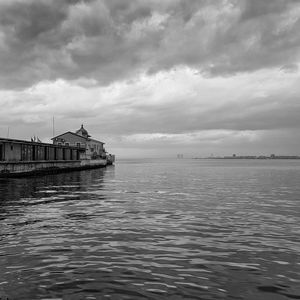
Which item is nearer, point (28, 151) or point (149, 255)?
point (149, 255)

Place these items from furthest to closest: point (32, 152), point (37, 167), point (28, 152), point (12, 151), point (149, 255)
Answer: point (32, 152)
point (28, 152)
point (37, 167)
point (12, 151)
point (149, 255)

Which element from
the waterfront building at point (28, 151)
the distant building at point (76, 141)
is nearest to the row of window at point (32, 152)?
the waterfront building at point (28, 151)

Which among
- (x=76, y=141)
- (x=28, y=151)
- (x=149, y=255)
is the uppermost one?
(x=76, y=141)

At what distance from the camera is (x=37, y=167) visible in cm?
5356

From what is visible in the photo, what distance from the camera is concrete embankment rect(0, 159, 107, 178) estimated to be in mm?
44278

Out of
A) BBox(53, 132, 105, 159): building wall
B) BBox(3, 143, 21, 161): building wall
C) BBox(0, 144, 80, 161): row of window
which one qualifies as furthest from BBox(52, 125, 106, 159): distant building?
BBox(3, 143, 21, 161): building wall

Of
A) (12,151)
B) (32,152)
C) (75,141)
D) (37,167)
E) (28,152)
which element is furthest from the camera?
(75,141)

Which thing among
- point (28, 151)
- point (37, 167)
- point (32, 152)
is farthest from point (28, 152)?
point (37, 167)

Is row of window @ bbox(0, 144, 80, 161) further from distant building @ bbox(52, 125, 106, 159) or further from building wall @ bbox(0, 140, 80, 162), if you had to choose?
distant building @ bbox(52, 125, 106, 159)

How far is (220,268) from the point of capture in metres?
8.35

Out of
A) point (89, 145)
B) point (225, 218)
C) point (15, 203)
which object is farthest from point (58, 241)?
point (89, 145)

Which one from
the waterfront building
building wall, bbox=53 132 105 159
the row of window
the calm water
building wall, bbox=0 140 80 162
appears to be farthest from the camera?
building wall, bbox=53 132 105 159

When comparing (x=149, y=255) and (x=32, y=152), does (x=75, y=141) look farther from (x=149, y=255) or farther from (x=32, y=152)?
(x=149, y=255)

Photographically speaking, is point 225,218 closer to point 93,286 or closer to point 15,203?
point 93,286
